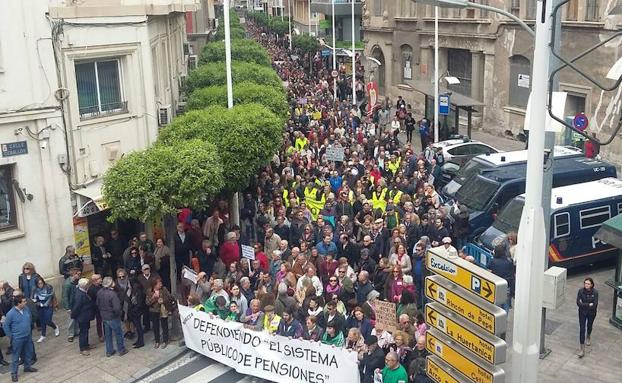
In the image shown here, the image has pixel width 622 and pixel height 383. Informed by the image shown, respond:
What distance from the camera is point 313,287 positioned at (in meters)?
13.4

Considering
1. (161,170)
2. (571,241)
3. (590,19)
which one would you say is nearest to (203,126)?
(161,170)

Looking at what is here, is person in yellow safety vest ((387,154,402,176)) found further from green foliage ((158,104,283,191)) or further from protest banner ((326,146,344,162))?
green foliage ((158,104,283,191))

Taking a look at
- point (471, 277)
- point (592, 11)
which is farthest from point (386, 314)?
point (592, 11)

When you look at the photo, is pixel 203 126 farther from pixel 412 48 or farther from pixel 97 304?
pixel 412 48

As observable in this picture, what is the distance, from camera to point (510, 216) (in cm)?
1716

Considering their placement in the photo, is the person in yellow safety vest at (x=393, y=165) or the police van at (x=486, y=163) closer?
the police van at (x=486, y=163)

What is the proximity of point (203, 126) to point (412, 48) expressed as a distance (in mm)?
26094

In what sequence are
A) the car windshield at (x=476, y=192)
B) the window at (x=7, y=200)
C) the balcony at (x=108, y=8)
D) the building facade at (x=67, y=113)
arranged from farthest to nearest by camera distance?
the car windshield at (x=476, y=192)
the balcony at (x=108, y=8)
the window at (x=7, y=200)
the building facade at (x=67, y=113)

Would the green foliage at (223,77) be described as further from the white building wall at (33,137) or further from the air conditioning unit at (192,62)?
the white building wall at (33,137)

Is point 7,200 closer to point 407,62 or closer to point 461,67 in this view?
point 461,67

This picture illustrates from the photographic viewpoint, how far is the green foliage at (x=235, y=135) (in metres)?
17.1

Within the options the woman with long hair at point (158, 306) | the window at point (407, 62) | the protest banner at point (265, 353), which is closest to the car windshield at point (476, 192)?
the protest banner at point (265, 353)

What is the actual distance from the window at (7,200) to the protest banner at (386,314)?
879 cm

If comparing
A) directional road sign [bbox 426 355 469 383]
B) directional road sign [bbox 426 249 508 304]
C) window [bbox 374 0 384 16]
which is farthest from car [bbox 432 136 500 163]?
window [bbox 374 0 384 16]
